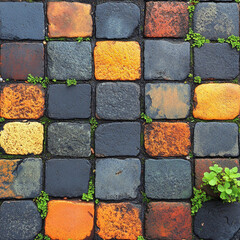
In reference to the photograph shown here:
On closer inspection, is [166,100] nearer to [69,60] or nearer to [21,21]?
[69,60]

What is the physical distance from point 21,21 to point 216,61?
128cm

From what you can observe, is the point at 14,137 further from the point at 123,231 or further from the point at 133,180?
the point at 123,231

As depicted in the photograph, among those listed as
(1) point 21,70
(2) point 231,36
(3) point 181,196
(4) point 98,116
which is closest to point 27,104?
(1) point 21,70

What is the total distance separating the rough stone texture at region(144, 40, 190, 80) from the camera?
5.79ft

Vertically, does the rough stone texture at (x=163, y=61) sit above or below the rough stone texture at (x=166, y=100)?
above

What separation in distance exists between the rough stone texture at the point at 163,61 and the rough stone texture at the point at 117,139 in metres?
0.35

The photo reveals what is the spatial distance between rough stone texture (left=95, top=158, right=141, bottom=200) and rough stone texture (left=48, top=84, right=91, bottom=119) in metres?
0.35

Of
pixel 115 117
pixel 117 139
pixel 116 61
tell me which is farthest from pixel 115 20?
pixel 117 139

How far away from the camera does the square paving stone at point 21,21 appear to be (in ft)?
5.75

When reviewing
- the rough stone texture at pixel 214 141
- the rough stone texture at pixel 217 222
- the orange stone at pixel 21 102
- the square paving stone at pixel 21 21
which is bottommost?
the rough stone texture at pixel 217 222

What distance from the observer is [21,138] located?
5.70 feet

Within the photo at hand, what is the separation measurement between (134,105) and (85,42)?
1.68ft

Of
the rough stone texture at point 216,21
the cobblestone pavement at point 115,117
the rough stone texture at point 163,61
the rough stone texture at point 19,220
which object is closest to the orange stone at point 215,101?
the cobblestone pavement at point 115,117

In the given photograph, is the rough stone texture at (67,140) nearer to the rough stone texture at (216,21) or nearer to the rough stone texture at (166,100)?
the rough stone texture at (166,100)
